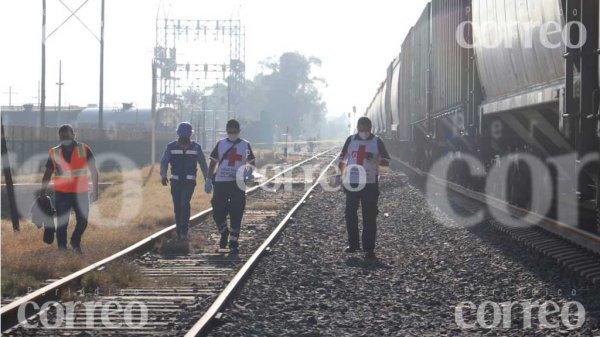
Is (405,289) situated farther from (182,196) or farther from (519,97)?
(182,196)

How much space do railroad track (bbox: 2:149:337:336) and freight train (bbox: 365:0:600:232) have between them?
145 inches

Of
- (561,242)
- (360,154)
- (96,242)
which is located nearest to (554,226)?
(561,242)

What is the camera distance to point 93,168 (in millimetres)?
11227

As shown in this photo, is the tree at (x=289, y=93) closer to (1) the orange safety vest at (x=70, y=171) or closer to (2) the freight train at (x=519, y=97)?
(2) the freight train at (x=519, y=97)

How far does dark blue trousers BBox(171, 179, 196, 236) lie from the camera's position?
469 inches

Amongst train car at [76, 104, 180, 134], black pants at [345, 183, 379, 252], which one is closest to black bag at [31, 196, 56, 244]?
black pants at [345, 183, 379, 252]

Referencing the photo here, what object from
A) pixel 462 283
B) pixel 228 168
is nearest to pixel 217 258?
pixel 228 168

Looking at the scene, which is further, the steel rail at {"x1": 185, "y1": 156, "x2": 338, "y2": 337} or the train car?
the train car

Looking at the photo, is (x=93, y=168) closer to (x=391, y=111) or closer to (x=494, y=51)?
(x=494, y=51)

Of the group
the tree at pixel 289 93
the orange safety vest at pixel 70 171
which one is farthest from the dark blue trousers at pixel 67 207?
the tree at pixel 289 93

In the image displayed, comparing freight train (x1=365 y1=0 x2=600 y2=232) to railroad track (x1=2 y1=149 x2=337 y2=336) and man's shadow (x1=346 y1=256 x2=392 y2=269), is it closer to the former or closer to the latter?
man's shadow (x1=346 y1=256 x2=392 y2=269)

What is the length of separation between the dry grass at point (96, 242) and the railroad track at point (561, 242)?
4215mm

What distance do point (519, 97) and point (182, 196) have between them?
456cm

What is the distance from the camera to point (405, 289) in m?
8.48
